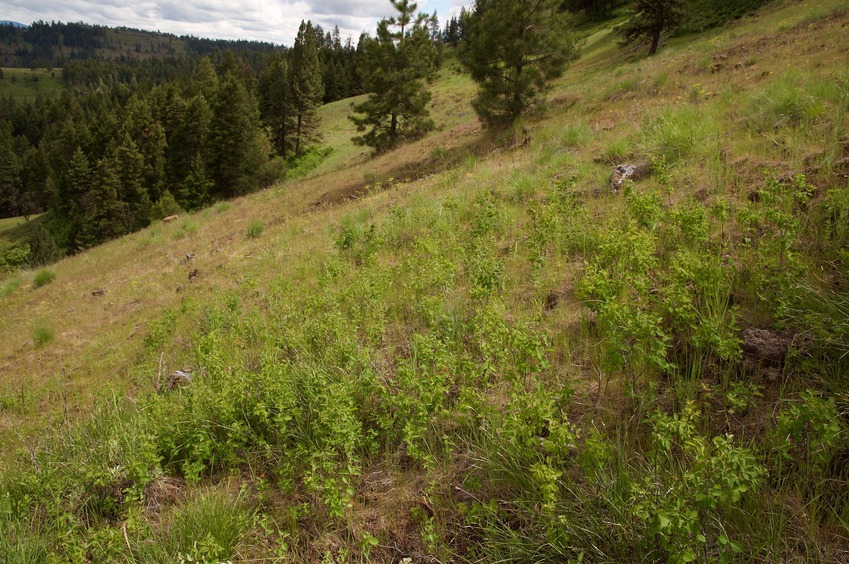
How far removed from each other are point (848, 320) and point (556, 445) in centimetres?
178

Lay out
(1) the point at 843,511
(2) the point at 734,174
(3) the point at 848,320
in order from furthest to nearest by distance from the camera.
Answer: (2) the point at 734,174 → (3) the point at 848,320 → (1) the point at 843,511

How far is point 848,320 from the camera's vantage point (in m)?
2.45

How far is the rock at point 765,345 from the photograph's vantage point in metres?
2.70

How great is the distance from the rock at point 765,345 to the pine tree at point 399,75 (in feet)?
80.1

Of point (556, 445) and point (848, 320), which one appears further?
point (848, 320)

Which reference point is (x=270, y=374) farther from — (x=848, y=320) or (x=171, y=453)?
(x=848, y=320)

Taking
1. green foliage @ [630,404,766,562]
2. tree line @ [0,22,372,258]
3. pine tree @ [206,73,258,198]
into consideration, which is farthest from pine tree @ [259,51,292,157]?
green foliage @ [630,404,766,562]

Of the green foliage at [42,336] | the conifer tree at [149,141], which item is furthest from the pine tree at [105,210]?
the green foliage at [42,336]

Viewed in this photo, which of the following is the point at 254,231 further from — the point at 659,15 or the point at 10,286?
the point at 659,15

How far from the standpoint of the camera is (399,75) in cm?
2448

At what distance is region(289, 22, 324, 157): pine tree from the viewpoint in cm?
4381

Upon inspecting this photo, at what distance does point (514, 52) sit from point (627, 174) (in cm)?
956

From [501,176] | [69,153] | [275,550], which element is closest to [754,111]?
[501,176]

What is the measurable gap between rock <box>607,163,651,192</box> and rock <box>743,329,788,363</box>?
359 centimetres
